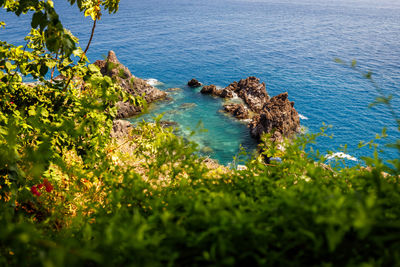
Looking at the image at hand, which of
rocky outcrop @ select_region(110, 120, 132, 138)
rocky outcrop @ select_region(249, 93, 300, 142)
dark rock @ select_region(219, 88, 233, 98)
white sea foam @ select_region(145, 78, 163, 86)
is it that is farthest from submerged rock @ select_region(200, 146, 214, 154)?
white sea foam @ select_region(145, 78, 163, 86)

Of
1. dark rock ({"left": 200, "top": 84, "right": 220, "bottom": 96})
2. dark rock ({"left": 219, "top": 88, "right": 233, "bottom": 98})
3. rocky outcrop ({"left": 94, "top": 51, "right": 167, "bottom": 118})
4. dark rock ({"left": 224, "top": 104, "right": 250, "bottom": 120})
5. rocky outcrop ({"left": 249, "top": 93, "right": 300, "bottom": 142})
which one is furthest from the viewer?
dark rock ({"left": 200, "top": 84, "right": 220, "bottom": 96})

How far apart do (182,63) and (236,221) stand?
184 ft

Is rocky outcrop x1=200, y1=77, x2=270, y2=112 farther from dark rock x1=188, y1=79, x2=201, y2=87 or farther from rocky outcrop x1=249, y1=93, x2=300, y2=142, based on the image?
rocky outcrop x1=249, y1=93, x2=300, y2=142

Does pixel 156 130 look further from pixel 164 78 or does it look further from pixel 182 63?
pixel 182 63

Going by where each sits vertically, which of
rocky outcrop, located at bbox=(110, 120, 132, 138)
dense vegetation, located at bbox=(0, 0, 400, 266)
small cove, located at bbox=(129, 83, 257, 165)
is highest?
dense vegetation, located at bbox=(0, 0, 400, 266)

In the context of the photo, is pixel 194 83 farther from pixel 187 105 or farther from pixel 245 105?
pixel 245 105

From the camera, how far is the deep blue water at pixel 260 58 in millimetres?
35031

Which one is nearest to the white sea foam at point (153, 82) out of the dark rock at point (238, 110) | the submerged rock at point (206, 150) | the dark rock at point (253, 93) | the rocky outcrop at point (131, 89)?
the rocky outcrop at point (131, 89)

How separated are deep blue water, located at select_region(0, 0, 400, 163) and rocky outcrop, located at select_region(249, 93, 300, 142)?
68.5 inches

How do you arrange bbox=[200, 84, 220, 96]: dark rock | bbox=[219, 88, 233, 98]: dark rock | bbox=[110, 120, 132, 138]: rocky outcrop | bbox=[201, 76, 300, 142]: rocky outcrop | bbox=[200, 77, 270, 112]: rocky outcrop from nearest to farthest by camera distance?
bbox=[110, 120, 132, 138]: rocky outcrop, bbox=[201, 76, 300, 142]: rocky outcrop, bbox=[200, 77, 270, 112]: rocky outcrop, bbox=[219, 88, 233, 98]: dark rock, bbox=[200, 84, 220, 96]: dark rock

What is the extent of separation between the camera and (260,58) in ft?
200

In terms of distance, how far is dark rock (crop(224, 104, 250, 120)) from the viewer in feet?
115

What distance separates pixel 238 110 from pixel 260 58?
100 feet

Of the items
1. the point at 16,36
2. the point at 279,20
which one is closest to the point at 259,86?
the point at 16,36
